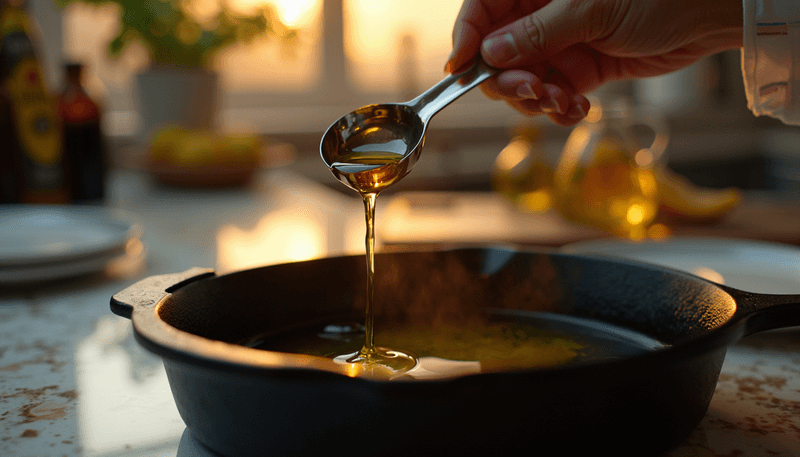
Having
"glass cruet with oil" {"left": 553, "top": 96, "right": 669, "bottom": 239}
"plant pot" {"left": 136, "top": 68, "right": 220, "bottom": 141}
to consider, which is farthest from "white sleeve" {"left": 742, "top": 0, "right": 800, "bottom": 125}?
"plant pot" {"left": 136, "top": 68, "right": 220, "bottom": 141}

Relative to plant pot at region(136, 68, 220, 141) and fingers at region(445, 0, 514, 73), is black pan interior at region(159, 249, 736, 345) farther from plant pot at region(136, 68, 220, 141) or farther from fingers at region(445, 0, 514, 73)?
plant pot at region(136, 68, 220, 141)

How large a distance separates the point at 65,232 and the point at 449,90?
0.71 m

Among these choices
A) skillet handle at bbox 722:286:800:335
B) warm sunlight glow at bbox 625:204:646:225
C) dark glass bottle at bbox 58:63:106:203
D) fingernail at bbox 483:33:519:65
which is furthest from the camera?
dark glass bottle at bbox 58:63:106:203

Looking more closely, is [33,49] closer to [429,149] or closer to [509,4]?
[509,4]

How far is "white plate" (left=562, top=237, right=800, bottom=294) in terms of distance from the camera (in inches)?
31.8

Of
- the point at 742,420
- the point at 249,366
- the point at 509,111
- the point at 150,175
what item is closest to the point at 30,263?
the point at 249,366

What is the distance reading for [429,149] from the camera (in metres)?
3.18

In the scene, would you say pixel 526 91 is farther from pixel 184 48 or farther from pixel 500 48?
pixel 184 48

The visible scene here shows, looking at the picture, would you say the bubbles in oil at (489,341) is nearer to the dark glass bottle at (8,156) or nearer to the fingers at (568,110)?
the fingers at (568,110)

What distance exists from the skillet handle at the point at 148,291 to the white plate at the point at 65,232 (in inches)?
17.4

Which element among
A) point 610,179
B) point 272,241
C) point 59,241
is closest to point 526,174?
point 610,179

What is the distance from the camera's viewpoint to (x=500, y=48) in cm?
78

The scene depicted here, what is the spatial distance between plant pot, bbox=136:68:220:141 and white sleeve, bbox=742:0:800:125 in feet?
5.52

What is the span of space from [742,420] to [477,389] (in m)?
0.29
